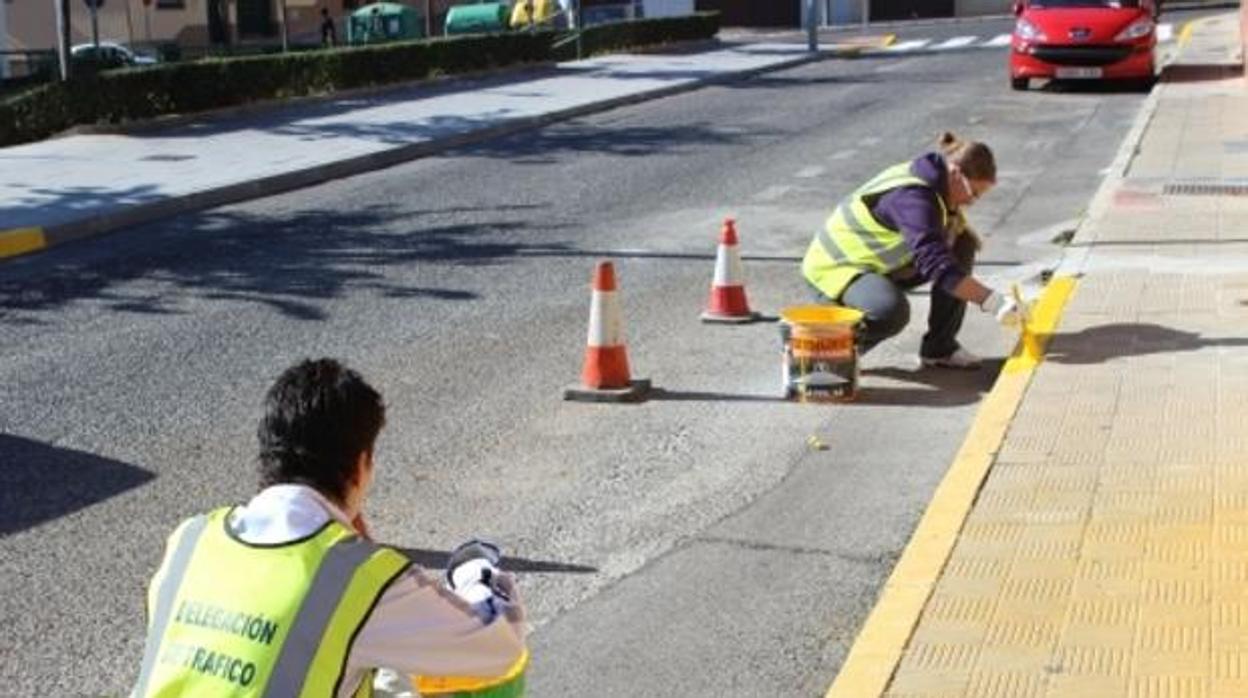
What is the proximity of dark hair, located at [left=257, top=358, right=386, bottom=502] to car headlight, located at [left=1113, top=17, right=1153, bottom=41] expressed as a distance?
23257mm

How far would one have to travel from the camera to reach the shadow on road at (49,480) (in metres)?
6.72

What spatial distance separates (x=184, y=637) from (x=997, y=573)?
3145 mm

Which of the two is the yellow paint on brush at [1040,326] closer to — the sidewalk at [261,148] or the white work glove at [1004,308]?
the white work glove at [1004,308]

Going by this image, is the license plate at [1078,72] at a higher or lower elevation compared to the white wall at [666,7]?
lower

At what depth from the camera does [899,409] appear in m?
8.20

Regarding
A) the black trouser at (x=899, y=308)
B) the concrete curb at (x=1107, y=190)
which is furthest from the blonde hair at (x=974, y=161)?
the concrete curb at (x=1107, y=190)

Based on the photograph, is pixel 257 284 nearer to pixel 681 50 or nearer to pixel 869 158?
pixel 869 158

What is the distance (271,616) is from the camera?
281 cm

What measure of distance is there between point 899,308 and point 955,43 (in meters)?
33.2

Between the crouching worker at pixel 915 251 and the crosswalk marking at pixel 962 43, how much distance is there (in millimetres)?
29199

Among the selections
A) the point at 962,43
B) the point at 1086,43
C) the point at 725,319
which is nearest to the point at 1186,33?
the point at 962,43

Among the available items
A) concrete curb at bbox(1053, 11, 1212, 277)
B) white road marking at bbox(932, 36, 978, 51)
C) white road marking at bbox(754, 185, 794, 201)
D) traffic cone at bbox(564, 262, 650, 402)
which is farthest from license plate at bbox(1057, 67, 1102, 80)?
traffic cone at bbox(564, 262, 650, 402)

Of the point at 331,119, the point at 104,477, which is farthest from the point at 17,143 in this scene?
the point at 104,477

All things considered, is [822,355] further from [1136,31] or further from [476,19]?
[476,19]
